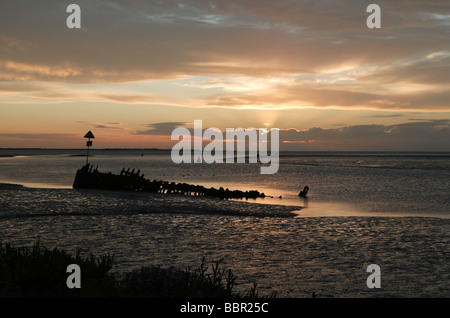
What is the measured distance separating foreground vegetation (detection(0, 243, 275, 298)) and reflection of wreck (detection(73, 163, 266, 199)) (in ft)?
84.9

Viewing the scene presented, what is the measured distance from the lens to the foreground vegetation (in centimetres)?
791

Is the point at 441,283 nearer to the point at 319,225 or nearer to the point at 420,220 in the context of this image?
the point at 319,225

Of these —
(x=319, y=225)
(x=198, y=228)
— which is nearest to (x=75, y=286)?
(x=198, y=228)

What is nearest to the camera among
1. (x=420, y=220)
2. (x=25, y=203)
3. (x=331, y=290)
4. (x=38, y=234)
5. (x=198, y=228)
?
(x=331, y=290)

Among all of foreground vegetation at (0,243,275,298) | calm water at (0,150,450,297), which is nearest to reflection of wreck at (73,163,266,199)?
calm water at (0,150,450,297)

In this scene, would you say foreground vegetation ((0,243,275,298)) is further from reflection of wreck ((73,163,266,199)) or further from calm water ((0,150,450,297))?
reflection of wreck ((73,163,266,199))

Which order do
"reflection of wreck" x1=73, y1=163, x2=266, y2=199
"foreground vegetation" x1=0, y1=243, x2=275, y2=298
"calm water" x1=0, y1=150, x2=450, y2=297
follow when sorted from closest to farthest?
"foreground vegetation" x1=0, y1=243, x2=275, y2=298 < "calm water" x1=0, y1=150, x2=450, y2=297 < "reflection of wreck" x1=73, y1=163, x2=266, y2=199

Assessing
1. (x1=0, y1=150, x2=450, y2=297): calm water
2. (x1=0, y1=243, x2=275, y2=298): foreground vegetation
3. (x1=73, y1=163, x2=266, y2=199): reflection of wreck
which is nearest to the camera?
(x1=0, y1=243, x2=275, y2=298): foreground vegetation

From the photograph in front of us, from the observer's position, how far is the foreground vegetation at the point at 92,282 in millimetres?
7906

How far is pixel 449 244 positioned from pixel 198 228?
1060 centimetres

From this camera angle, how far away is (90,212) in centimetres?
2248

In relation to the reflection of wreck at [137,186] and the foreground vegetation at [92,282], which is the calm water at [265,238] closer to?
the foreground vegetation at [92,282]

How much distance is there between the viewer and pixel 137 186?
3734 centimetres
